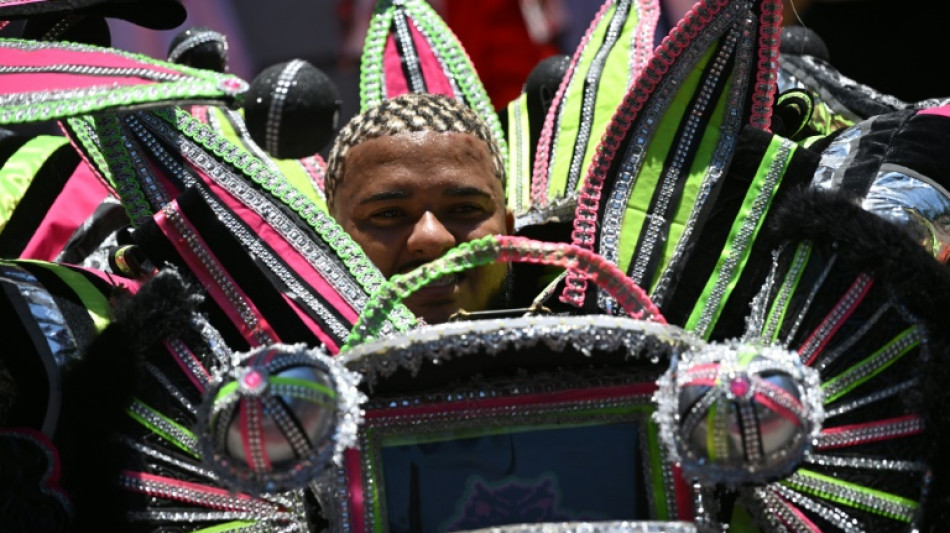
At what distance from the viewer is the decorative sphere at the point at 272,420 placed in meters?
1.02

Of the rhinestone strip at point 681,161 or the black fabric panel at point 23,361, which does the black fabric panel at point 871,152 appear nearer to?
the rhinestone strip at point 681,161

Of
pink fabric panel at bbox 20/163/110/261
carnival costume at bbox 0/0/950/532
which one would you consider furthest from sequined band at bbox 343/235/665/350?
pink fabric panel at bbox 20/163/110/261

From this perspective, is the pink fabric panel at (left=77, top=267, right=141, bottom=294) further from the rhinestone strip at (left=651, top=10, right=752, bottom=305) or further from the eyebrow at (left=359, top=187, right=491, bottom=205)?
the rhinestone strip at (left=651, top=10, right=752, bottom=305)

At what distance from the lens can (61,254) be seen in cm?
184

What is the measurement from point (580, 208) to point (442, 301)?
18 cm

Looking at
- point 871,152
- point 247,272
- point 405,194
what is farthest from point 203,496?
point 871,152

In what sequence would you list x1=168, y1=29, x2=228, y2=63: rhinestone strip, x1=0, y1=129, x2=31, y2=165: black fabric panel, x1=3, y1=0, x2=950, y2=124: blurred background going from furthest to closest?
1. x1=3, y1=0, x2=950, y2=124: blurred background
2. x1=168, y1=29, x2=228, y2=63: rhinestone strip
3. x1=0, y1=129, x2=31, y2=165: black fabric panel

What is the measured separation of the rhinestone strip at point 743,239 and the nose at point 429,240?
311 millimetres

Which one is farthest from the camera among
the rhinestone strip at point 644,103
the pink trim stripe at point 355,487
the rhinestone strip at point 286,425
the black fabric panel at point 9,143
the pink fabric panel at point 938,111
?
the black fabric panel at point 9,143

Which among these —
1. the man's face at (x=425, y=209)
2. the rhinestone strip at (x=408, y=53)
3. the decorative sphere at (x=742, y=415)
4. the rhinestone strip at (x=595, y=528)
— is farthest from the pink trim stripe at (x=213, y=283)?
the rhinestone strip at (x=408, y=53)

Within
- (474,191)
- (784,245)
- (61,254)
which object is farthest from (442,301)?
(61,254)

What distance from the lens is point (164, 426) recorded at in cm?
122

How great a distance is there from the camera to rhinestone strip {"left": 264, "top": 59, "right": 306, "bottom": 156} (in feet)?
5.65

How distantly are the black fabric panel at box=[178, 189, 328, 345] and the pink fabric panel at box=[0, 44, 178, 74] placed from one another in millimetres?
165
